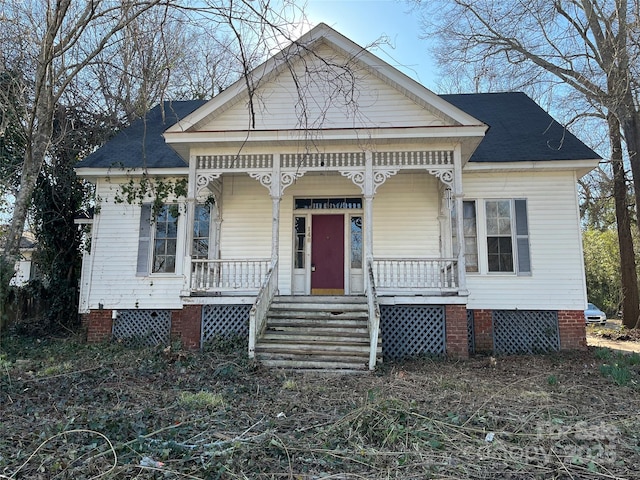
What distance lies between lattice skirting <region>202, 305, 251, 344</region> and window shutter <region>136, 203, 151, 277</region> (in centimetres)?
268

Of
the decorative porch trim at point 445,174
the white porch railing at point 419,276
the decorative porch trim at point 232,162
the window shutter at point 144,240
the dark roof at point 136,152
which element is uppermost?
the dark roof at point 136,152

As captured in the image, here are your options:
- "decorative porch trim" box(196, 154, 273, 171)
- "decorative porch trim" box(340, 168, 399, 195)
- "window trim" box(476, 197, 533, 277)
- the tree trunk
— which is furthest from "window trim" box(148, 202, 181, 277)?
the tree trunk

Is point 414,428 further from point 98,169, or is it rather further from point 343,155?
point 98,169

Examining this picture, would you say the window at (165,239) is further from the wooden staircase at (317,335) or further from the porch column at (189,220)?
the wooden staircase at (317,335)

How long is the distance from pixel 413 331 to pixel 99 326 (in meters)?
7.47

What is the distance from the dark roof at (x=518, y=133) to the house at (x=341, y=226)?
6cm

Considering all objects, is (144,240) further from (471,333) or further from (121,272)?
(471,333)

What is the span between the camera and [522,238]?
1066cm

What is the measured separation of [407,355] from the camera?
9016mm

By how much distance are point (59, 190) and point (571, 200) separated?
13.6m

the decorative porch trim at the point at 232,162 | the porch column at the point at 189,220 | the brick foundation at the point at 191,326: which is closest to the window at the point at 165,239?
the porch column at the point at 189,220

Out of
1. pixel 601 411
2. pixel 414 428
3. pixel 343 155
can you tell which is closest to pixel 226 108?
pixel 343 155

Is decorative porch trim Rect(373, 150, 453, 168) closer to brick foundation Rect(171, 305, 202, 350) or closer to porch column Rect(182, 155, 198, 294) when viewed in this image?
porch column Rect(182, 155, 198, 294)

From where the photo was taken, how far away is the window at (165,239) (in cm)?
1139
